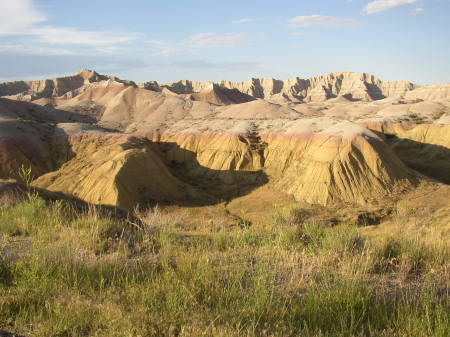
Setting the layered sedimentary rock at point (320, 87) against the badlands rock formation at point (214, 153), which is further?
the layered sedimentary rock at point (320, 87)

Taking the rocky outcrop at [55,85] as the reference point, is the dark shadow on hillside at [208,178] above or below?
below

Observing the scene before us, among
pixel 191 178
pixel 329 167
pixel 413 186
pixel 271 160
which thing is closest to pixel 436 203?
pixel 413 186

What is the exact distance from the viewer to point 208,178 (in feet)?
148

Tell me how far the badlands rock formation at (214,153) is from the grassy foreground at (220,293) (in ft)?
96.2

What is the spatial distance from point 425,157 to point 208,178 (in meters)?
32.7

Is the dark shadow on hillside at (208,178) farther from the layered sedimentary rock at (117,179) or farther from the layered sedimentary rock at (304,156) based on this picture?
the layered sedimentary rock at (117,179)

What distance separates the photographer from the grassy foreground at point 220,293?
3.04 meters

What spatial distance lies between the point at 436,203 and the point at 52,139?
1768 inches

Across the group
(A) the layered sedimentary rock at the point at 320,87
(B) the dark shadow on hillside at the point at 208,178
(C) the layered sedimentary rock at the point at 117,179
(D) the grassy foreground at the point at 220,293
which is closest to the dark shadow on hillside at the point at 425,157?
(B) the dark shadow on hillside at the point at 208,178

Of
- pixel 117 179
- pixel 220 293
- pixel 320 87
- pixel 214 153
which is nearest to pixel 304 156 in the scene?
pixel 214 153

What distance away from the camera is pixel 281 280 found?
423 cm

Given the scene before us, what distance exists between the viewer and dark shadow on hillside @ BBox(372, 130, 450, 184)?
47.9 meters

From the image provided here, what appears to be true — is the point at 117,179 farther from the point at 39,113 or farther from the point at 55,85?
the point at 55,85

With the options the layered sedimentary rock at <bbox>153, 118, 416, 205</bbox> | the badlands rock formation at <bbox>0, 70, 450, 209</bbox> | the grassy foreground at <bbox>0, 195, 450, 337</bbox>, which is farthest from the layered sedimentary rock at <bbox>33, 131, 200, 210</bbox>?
the grassy foreground at <bbox>0, 195, 450, 337</bbox>
